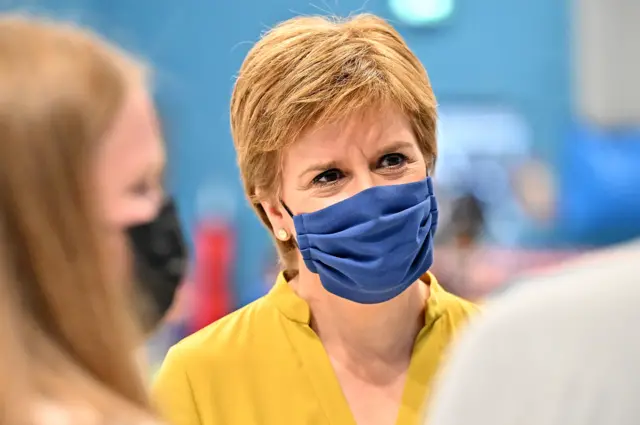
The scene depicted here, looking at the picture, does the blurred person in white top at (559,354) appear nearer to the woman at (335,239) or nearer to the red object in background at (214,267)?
the woman at (335,239)

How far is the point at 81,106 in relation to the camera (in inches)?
38.3

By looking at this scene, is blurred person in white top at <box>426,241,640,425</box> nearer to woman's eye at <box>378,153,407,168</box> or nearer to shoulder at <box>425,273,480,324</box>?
woman's eye at <box>378,153,407,168</box>

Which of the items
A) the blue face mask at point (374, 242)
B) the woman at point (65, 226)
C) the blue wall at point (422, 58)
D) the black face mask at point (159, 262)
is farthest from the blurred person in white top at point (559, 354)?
the blue wall at point (422, 58)

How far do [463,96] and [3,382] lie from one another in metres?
7.26

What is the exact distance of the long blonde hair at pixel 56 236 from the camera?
0.93m

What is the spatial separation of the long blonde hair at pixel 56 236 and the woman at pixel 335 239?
0.73 m

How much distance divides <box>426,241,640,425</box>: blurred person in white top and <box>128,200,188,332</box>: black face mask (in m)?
0.69

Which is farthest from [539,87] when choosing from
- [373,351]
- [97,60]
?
[97,60]

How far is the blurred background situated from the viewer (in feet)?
22.6

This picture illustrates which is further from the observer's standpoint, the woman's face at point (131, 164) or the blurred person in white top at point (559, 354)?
the woman's face at point (131, 164)

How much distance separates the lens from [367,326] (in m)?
1.82

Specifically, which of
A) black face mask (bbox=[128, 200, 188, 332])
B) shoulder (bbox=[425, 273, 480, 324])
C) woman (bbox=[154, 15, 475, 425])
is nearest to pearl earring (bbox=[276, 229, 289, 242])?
woman (bbox=[154, 15, 475, 425])

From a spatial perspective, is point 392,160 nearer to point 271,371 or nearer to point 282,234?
point 282,234

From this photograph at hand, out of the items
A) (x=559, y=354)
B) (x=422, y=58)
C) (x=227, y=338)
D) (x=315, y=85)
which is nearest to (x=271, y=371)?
(x=227, y=338)
